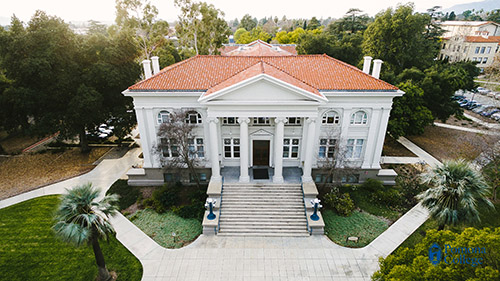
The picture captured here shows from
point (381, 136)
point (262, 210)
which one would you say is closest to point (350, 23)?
point (381, 136)

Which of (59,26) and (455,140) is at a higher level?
(59,26)

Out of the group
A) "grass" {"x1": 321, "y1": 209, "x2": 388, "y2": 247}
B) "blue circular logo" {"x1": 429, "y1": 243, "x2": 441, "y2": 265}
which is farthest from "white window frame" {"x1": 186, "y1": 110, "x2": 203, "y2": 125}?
"blue circular logo" {"x1": 429, "y1": 243, "x2": 441, "y2": 265}

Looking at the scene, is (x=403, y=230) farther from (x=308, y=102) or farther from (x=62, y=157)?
(x=62, y=157)

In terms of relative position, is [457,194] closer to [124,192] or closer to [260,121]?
[260,121]

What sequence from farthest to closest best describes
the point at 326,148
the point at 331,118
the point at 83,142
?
1. the point at 83,142
2. the point at 326,148
3. the point at 331,118

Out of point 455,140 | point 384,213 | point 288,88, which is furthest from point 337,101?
point 455,140

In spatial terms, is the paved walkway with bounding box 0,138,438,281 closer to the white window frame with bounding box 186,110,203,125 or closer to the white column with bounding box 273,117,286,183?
the white column with bounding box 273,117,286,183
